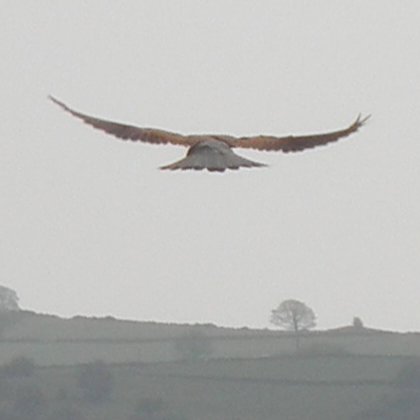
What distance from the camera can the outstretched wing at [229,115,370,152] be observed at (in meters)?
25.5

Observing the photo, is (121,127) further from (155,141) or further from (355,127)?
(355,127)

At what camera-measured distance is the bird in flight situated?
2439cm

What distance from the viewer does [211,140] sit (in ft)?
82.9

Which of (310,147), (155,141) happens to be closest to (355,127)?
(310,147)

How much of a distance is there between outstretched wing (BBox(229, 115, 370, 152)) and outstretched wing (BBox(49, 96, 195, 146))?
0.67 m

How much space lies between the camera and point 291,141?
26141 mm

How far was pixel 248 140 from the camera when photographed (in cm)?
2619

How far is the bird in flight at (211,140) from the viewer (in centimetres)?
2439

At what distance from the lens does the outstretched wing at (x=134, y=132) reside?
999 inches

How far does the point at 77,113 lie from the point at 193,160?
2.05 m

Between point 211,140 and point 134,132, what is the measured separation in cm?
101

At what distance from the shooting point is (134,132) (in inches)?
1014

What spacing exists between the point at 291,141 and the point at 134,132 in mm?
1860

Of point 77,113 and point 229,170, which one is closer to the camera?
point 229,170
